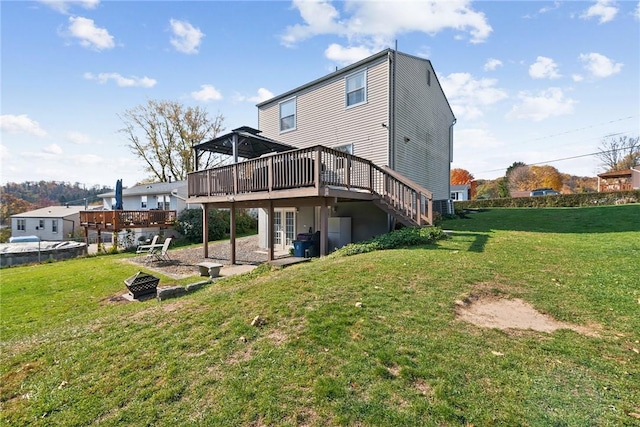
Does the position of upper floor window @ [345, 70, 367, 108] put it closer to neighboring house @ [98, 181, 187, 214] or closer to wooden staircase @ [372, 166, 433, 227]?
wooden staircase @ [372, 166, 433, 227]

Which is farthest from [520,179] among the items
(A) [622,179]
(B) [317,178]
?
(B) [317,178]

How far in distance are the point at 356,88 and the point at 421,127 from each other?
389 cm

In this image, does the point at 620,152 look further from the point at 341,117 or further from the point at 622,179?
the point at 341,117

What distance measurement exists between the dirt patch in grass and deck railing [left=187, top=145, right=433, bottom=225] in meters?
4.57

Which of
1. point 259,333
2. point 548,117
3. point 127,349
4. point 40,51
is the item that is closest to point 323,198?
point 259,333

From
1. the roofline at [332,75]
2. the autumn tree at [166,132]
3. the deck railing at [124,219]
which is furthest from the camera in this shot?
the autumn tree at [166,132]

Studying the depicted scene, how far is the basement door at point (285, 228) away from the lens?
45.3ft

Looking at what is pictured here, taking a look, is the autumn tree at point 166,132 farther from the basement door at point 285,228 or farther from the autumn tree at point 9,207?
the autumn tree at point 9,207

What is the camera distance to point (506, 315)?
4.14 meters

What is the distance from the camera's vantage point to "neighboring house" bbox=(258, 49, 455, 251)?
11141 millimetres

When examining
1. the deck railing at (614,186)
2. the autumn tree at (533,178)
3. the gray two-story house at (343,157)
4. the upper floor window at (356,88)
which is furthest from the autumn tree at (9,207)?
the autumn tree at (533,178)

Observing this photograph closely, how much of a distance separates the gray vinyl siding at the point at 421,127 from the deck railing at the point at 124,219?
1628 cm

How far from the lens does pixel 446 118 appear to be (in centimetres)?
1805

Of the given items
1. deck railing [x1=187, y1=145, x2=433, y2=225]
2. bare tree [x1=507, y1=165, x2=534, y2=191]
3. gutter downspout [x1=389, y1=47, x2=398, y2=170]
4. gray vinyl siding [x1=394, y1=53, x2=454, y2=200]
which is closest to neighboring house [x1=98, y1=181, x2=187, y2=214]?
deck railing [x1=187, y1=145, x2=433, y2=225]
